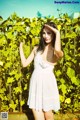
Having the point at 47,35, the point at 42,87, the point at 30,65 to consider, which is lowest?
the point at 42,87

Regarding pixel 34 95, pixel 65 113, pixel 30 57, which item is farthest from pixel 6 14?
pixel 65 113

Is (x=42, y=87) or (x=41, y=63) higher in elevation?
(x=41, y=63)

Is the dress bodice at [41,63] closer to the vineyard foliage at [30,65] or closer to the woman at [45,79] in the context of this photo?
the woman at [45,79]

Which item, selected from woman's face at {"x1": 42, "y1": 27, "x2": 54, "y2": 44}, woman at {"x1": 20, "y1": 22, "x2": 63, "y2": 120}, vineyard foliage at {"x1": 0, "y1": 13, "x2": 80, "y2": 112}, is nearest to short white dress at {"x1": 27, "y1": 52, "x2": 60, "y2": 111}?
woman at {"x1": 20, "y1": 22, "x2": 63, "y2": 120}

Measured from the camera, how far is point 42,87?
4.20m

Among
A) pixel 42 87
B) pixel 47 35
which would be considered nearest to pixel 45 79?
pixel 42 87

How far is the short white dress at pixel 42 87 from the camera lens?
13.7 ft

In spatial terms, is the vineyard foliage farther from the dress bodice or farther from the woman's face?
the dress bodice

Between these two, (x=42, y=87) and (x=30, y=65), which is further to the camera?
(x=30, y=65)

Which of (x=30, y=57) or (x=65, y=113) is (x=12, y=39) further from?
(x=65, y=113)

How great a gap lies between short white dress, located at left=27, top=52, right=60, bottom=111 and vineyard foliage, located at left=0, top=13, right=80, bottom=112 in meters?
0.47

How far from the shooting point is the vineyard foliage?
4531 mm

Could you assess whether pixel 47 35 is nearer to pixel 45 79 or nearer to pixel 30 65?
pixel 45 79

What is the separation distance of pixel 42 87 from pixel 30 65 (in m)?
0.59
